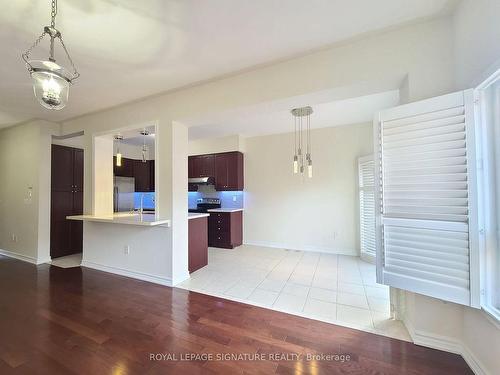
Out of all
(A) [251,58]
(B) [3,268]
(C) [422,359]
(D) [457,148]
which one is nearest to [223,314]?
(C) [422,359]

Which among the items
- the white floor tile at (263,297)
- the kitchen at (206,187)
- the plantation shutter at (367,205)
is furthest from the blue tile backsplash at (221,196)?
the white floor tile at (263,297)

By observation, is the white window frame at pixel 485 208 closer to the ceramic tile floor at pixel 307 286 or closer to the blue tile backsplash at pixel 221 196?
the ceramic tile floor at pixel 307 286

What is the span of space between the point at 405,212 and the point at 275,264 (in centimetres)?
254

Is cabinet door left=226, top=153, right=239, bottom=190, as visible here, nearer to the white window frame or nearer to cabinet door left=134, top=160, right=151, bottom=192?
cabinet door left=134, top=160, right=151, bottom=192

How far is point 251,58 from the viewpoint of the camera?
2.28m

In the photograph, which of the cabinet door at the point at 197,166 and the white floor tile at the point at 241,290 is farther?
the cabinet door at the point at 197,166

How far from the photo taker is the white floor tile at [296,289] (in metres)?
2.75

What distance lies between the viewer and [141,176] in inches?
241

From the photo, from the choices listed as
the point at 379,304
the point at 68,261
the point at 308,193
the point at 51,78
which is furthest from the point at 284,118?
the point at 68,261

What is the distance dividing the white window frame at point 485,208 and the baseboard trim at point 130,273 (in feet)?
10.4

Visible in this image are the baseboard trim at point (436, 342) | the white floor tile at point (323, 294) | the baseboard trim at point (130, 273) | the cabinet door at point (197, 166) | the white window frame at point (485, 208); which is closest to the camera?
the white window frame at point (485, 208)

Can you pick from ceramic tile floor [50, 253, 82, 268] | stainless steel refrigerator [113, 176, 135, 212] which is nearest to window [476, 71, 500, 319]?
ceramic tile floor [50, 253, 82, 268]

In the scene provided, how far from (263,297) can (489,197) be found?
2.26 metres

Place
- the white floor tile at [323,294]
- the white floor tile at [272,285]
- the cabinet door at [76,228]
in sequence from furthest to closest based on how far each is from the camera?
the cabinet door at [76,228] → the white floor tile at [272,285] → the white floor tile at [323,294]
